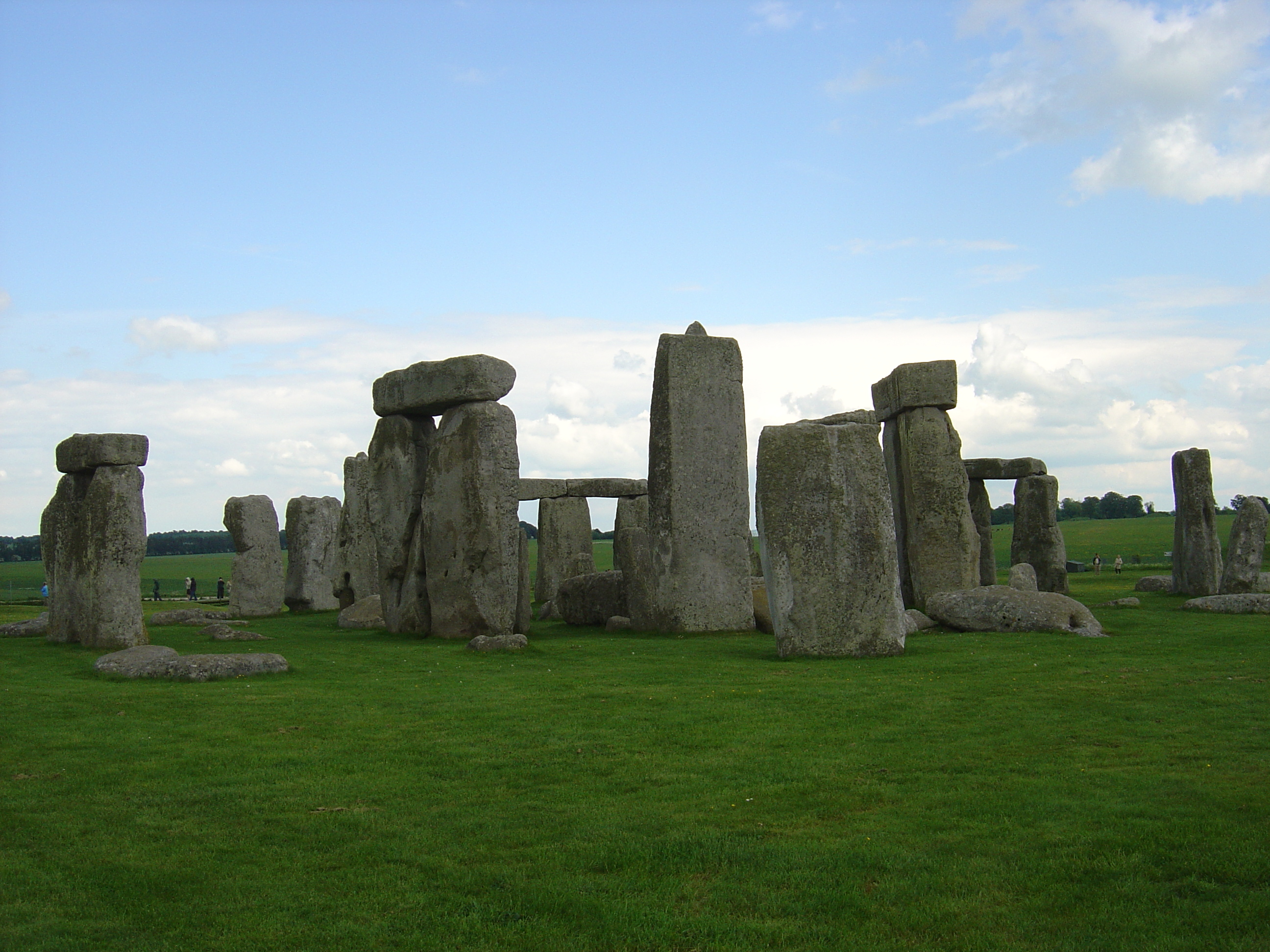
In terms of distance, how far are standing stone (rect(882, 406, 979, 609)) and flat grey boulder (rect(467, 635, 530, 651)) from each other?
19.9 ft

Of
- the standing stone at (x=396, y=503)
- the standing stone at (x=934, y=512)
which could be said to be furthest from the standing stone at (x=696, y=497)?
the standing stone at (x=396, y=503)

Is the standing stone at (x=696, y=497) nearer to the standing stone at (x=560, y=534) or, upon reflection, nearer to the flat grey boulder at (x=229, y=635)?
the flat grey boulder at (x=229, y=635)

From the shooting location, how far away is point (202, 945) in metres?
4.21

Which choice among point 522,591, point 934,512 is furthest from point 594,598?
point 934,512

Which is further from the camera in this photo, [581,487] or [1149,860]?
[581,487]

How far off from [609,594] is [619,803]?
1128cm

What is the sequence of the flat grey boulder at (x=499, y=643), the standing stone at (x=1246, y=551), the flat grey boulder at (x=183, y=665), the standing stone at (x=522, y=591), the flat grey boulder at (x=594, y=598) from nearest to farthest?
the flat grey boulder at (x=183, y=665) < the flat grey boulder at (x=499, y=643) < the standing stone at (x=522, y=591) < the flat grey boulder at (x=594, y=598) < the standing stone at (x=1246, y=551)

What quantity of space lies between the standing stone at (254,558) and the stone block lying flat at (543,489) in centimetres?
610

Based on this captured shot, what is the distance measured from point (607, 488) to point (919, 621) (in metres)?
13.3

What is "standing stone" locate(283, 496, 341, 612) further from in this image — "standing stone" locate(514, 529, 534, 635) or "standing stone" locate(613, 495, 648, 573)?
"standing stone" locate(514, 529, 534, 635)

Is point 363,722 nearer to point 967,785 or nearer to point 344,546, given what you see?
point 967,785

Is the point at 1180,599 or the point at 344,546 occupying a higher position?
the point at 344,546

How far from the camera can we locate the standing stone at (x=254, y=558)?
22.0m

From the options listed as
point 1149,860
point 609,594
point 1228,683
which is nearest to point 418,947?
point 1149,860
